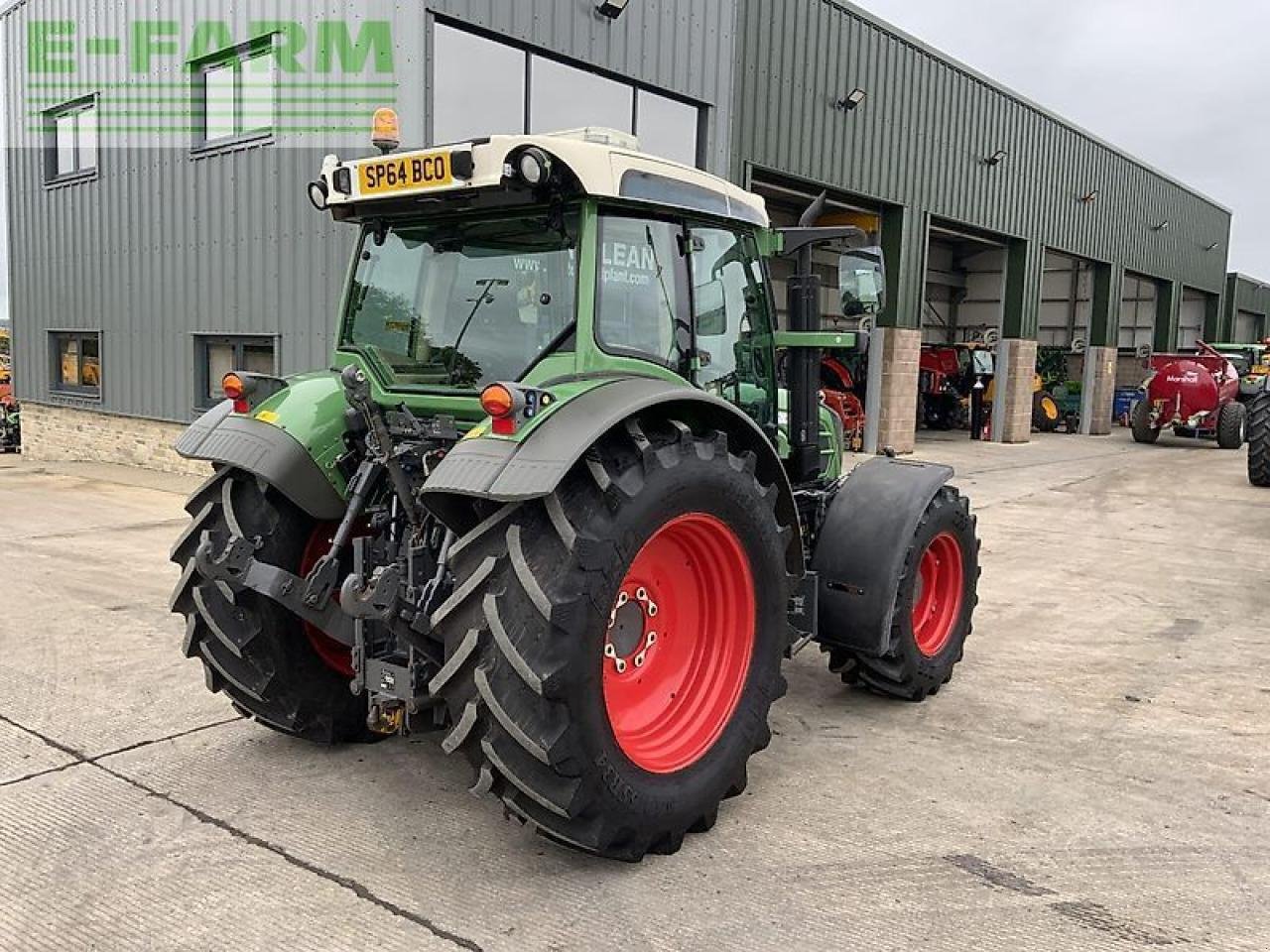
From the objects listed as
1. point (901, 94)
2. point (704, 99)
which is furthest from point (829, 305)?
point (704, 99)

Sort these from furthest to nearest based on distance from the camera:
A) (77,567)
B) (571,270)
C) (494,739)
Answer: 1. (77,567)
2. (571,270)
3. (494,739)

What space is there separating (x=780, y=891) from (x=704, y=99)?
10.7m

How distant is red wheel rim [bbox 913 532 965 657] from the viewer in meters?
5.07

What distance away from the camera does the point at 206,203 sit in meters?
11.3

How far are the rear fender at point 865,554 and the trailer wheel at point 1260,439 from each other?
11.1 m

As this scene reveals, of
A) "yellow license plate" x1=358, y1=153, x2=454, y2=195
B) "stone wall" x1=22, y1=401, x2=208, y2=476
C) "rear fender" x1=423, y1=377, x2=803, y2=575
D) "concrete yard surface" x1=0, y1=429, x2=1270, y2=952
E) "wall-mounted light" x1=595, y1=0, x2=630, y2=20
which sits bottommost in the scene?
"concrete yard surface" x1=0, y1=429, x2=1270, y2=952

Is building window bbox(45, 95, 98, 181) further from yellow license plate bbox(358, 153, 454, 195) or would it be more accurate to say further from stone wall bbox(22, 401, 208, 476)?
yellow license plate bbox(358, 153, 454, 195)

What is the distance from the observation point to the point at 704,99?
1213cm

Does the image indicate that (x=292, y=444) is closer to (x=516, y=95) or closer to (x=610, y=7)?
(x=516, y=95)

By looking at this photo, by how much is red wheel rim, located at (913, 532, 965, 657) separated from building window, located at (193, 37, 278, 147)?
27.1 feet

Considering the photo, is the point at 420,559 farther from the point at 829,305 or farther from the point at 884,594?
the point at 829,305

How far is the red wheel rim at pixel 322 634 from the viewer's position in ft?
13.0

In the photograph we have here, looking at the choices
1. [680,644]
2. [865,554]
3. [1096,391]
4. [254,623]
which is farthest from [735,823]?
[1096,391]

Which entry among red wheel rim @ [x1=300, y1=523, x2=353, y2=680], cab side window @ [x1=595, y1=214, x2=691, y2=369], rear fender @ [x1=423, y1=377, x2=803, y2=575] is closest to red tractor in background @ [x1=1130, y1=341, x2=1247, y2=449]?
cab side window @ [x1=595, y1=214, x2=691, y2=369]
